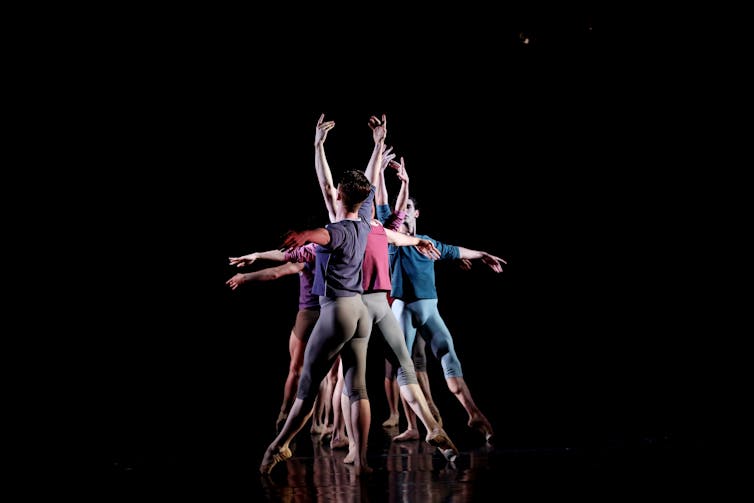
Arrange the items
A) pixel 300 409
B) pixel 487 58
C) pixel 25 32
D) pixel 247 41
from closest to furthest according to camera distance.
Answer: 1. pixel 300 409
2. pixel 25 32
3. pixel 247 41
4. pixel 487 58

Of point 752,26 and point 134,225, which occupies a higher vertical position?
point 752,26

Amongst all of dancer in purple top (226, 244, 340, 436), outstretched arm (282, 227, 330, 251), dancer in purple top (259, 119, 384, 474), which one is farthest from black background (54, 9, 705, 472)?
outstretched arm (282, 227, 330, 251)

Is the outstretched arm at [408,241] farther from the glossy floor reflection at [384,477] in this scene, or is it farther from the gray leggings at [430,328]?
the glossy floor reflection at [384,477]

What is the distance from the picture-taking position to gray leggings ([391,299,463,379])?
4.50 meters

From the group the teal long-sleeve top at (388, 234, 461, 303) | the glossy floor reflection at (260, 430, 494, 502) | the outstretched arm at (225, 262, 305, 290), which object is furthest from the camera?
the teal long-sleeve top at (388, 234, 461, 303)

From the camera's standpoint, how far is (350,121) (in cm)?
682

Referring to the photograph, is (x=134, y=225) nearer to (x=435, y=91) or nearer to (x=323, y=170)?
(x=435, y=91)

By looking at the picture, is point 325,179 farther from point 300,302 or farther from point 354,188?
point 300,302

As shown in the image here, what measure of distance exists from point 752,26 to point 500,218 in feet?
8.80

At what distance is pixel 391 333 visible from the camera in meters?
3.60

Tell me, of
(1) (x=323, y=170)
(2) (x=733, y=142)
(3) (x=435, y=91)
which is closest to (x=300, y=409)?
(1) (x=323, y=170)

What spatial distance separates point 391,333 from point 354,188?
74cm

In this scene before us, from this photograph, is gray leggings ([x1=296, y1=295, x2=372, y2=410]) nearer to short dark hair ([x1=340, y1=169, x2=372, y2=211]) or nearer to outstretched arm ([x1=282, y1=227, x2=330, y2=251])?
outstretched arm ([x1=282, y1=227, x2=330, y2=251])

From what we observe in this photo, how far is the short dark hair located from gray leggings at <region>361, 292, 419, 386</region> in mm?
495
